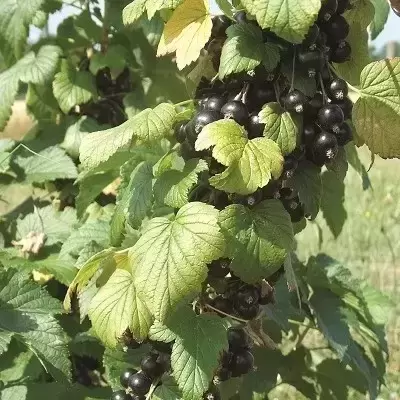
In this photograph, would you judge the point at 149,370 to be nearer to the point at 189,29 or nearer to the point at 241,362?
the point at 241,362

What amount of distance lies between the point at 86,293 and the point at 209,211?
1.46ft

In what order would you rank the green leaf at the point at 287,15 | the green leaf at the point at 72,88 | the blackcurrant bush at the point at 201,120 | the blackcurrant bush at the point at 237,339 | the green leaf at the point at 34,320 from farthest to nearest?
the green leaf at the point at 72,88, the green leaf at the point at 34,320, the blackcurrant bush at the point at 237,339, the blackcurrant bush at the point at 201,120, the green leaf at the point at 287,15

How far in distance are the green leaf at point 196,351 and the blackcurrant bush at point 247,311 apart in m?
0.05

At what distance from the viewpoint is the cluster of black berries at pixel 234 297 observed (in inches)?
48.6

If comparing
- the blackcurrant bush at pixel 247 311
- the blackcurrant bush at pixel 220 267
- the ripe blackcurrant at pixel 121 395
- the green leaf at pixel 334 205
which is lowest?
the green leaf at pixel 334 205

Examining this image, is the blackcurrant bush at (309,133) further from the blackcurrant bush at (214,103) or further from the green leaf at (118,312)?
the green leaf at (118,312)

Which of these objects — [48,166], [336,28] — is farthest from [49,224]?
[336,28]

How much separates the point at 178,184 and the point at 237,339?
0.92ft

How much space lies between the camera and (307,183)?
4.03ft

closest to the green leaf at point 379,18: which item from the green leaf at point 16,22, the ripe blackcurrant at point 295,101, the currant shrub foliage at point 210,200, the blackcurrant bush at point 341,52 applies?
the currant shrub foliage at point 210,200

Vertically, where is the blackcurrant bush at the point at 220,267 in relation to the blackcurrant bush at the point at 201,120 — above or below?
below

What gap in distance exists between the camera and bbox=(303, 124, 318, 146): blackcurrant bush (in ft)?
3.92

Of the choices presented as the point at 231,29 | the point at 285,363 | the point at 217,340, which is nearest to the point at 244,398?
the point at 285,363

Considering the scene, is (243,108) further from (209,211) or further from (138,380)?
(138,380)
